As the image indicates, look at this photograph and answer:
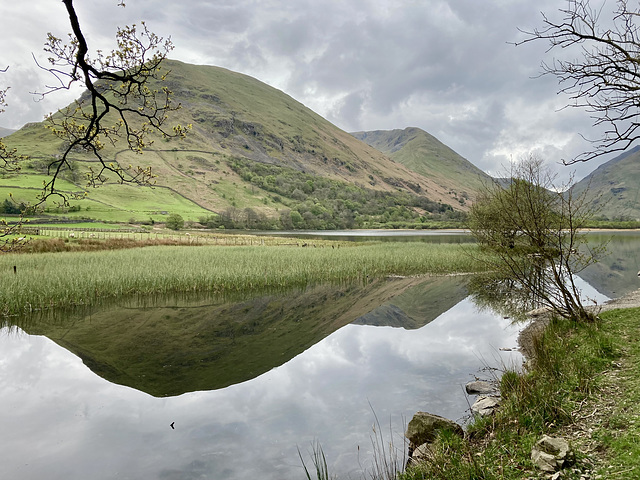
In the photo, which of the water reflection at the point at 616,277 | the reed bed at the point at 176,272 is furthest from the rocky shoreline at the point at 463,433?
the water reflection at the point at 616,277

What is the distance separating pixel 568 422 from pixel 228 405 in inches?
281

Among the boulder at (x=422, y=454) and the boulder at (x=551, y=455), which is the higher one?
the boulder at (x=551, y=455)

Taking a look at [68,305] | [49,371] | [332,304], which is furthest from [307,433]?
[68,305]

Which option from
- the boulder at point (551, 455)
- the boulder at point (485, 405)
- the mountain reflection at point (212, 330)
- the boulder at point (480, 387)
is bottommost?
the boulder at point (480, 387)

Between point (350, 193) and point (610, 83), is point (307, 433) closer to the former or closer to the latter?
point (610, 83)

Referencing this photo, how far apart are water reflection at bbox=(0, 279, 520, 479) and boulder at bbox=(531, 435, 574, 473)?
301 cm

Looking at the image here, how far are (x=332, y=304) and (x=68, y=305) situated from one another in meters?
13.8

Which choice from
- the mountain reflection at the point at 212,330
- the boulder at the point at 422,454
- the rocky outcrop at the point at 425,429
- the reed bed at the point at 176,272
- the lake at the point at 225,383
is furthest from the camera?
the reed bed at the point at 176,272

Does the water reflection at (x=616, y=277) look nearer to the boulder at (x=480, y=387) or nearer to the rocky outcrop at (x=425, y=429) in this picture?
the boulder at (x=480, y=387)

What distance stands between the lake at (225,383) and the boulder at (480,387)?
27cm

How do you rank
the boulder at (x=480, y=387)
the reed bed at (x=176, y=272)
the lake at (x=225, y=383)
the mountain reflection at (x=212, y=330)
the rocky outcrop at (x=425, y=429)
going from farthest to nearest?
1. the reed bed at (x=176, y=272)
2. the mountain reflection at (x=212, y=330)
3. the boulder at (x=480, y=387)
4. the lake at (x=225, y=383)
5. the rocky outcrop at (x=425, y=429)

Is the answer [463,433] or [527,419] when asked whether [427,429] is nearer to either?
[463,433]

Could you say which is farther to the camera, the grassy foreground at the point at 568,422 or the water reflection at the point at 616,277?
the water reflection at the point at 616,277

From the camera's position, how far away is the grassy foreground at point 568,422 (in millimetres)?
4465
